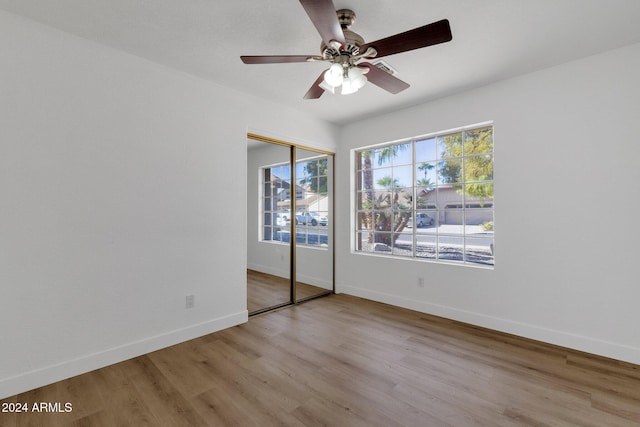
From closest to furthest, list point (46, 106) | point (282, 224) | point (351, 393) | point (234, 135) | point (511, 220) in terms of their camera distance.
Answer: point (351, 393), point (46, 106), point (511, 220), point (234, 135), point (282, 224)

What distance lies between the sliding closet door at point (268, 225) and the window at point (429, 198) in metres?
1.19

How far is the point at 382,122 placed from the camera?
4.15 meters

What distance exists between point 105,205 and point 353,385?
8.03 feet

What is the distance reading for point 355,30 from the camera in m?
2.25

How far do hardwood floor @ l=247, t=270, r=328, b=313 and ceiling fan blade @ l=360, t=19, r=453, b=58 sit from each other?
8.90ft

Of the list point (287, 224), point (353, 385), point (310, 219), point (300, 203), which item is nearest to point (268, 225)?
point (287, 224)

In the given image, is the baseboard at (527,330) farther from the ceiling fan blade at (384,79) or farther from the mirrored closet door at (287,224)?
the ceiling fan blade at (384,79)

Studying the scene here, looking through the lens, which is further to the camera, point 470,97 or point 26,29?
point 470,97

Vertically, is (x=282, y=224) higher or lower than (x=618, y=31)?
lower

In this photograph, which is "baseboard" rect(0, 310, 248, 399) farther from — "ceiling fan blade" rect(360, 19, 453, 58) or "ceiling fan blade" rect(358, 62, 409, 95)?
"ceiling fan blade" rect(360, 19, 453, 58)

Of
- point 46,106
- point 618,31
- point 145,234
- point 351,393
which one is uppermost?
point 618,31

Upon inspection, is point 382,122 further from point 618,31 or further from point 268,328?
point 268,328

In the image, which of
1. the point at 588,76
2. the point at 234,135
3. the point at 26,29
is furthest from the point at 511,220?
the point at 26,29

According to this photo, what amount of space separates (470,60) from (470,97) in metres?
0.75
